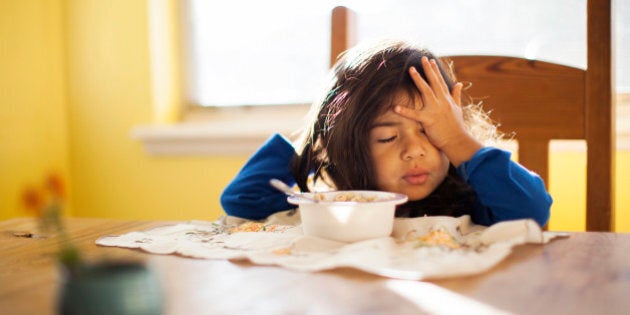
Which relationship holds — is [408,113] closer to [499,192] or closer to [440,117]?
[440,117]

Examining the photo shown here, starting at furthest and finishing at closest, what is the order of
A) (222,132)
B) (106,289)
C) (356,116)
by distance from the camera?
(222,132) < (356,116) < (106,289)

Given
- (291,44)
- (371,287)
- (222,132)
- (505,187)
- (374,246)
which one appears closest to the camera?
(371,287)

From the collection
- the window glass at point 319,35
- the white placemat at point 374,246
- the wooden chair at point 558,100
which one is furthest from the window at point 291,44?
the white placemat at point 374,246

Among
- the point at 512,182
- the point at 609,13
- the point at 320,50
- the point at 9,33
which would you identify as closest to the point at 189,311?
the point at 512,182

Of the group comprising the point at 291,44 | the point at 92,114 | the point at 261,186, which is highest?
the point at 291,44

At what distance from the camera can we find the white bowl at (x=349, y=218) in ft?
2.02

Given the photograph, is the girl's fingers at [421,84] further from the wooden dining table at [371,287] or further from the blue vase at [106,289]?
the blue vase at [106,289]

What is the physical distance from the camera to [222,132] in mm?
1663

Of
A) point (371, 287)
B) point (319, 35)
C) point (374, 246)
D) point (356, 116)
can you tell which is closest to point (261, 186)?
point (356, 116)

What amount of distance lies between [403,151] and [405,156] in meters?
0.02

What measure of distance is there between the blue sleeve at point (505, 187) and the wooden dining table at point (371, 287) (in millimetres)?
188

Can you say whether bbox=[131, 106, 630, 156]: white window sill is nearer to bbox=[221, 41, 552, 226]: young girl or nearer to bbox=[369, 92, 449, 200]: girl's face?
bbox=[221, 41, 552, 226]: young girl

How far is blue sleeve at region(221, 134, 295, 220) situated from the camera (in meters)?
0.98

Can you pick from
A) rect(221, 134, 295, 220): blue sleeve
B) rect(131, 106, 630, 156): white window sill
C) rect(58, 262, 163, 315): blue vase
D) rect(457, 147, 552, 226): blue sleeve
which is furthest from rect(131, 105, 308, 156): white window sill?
rect(58, 262, 163, 315): blue vase
